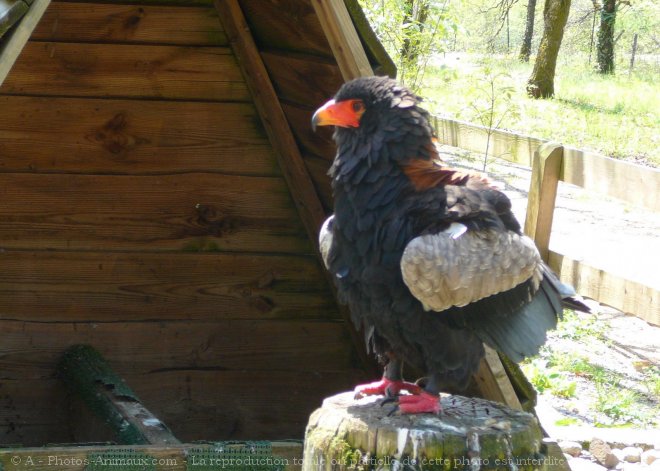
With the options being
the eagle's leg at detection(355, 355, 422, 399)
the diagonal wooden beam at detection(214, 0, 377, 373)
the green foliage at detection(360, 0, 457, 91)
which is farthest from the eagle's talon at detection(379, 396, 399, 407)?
the green foliage at detection(360, 0, 457, 91)

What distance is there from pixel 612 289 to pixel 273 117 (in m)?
2.11

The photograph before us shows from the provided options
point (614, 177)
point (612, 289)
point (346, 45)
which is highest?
point (346, 45)

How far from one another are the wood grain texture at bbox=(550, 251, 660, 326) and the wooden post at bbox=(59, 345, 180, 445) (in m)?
2.54

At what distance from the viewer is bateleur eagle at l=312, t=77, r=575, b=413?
2.58 metres

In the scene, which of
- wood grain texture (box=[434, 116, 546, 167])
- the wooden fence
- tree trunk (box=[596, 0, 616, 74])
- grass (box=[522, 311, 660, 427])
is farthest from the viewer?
tree trunk (box=[596, 0, 616, 74])

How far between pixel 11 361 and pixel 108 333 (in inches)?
21.0

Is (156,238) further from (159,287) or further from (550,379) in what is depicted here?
(550,379)

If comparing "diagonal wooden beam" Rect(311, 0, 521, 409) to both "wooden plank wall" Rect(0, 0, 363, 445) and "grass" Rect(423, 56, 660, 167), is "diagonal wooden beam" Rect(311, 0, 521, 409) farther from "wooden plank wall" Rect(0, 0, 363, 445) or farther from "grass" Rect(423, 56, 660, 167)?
"grass" Rect(423, 56, 660, 167)

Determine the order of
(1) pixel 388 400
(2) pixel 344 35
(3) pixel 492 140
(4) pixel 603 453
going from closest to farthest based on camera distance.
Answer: (1) pixel 388 400
(2) pixel 344 35
(4) pixel 603 453
(3) pixel 492 140

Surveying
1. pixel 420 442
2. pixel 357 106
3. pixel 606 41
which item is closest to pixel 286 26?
pixel 357 106

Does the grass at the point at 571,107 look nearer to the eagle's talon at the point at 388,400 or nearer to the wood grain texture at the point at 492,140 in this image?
the wood grain texture at the point at 492,140

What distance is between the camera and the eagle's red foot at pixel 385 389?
8.94 ft

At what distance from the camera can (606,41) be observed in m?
23.7

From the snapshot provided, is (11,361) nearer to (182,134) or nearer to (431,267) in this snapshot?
(182,134)
